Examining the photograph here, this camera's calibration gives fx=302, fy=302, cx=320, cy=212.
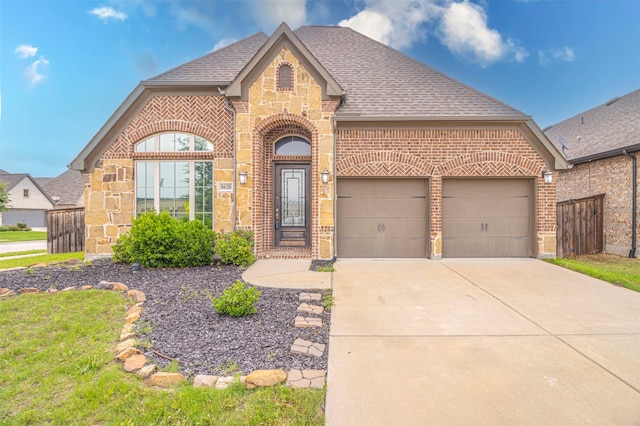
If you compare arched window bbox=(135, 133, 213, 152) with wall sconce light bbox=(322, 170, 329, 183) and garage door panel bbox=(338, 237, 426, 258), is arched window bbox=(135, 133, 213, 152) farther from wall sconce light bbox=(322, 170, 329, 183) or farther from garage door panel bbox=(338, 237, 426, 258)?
garage door panel bbox=(338, 237, 426, 258)

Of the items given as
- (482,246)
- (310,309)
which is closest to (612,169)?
(482,246)

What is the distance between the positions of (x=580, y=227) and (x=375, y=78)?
8.27m

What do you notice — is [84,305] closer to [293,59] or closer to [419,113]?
[293,59]

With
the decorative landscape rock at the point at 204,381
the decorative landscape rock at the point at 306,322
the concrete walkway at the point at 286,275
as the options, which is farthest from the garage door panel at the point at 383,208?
the decorative landscape rock at the point at 204,381

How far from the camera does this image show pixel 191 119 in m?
8.35

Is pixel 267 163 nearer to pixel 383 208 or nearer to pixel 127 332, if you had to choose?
pixel 383 208

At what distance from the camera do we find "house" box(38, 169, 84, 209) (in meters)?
26.3

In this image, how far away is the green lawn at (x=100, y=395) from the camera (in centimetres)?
217

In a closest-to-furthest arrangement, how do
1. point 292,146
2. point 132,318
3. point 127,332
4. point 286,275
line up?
point 127,332 → point 132,318 → point 286,275 → point 292,146

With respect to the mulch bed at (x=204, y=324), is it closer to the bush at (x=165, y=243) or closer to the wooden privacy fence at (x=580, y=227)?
the bush at (x=165, y=243)

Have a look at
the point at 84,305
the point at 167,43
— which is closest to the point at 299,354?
the point at 84,305

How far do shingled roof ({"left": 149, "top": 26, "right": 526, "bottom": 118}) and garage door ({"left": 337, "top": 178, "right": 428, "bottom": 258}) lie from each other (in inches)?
79.7

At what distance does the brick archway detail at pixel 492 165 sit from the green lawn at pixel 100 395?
751 centimetres

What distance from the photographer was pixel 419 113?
26.8 ft
